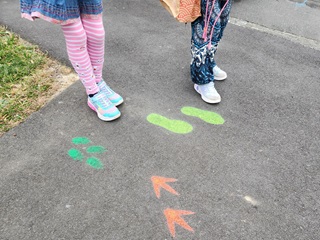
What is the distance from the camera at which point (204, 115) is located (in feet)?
8.46

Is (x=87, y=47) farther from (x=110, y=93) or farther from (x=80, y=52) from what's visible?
(x=110, y=93)

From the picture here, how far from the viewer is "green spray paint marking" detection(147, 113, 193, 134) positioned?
2426 millimetres

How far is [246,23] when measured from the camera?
4.10m

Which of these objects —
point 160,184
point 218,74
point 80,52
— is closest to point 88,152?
point 160,184

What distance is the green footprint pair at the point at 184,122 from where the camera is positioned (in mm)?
2439

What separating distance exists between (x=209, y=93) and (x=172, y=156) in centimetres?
73

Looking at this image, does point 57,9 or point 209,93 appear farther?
point 209,93

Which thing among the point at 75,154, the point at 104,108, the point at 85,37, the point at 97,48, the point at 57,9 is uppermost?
the point at 57,9

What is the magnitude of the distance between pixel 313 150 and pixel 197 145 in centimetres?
81

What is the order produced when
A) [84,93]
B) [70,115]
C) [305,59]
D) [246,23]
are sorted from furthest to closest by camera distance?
[246,23], [305,59], [84,93], [70,115]

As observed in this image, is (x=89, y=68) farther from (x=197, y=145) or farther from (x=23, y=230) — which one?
(x=23, y=230)

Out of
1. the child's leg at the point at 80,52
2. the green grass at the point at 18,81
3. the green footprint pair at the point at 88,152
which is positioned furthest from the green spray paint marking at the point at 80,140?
the green grass at the point at 18,81

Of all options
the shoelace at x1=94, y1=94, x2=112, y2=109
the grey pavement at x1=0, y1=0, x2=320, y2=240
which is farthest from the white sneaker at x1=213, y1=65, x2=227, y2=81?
the shoelace at x1=94, y1=94, x2=112, y2=109

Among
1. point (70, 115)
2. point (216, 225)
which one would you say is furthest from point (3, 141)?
point (216, 225)
